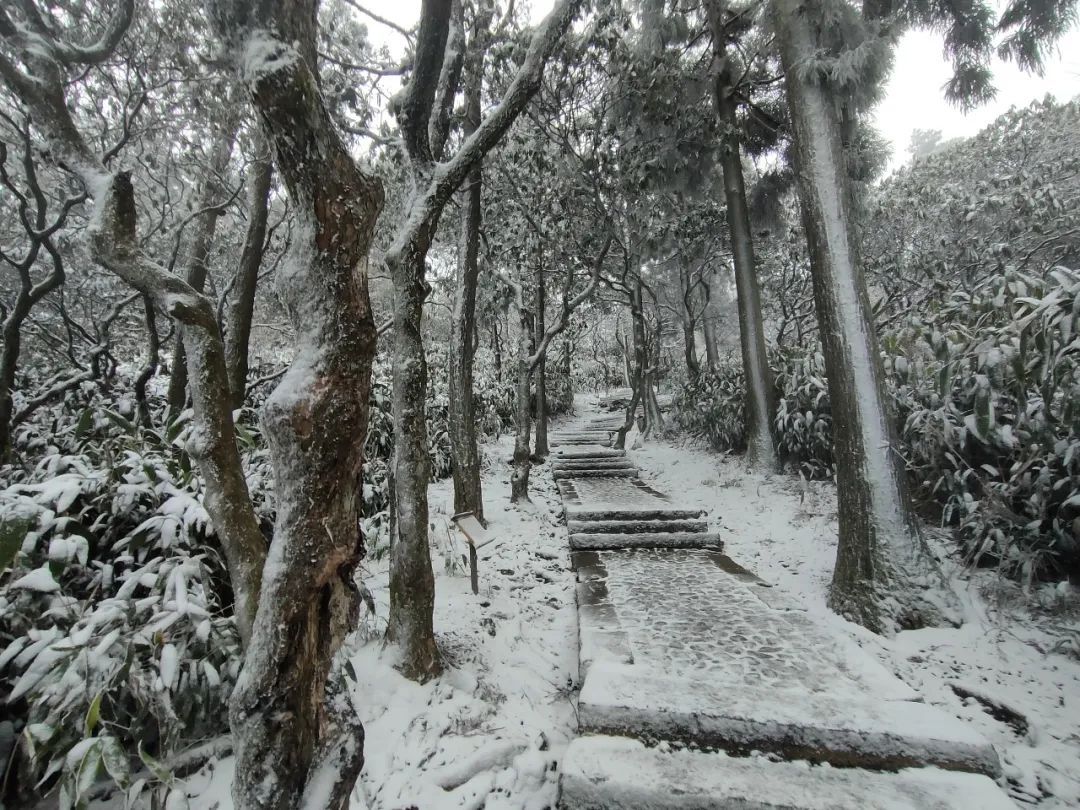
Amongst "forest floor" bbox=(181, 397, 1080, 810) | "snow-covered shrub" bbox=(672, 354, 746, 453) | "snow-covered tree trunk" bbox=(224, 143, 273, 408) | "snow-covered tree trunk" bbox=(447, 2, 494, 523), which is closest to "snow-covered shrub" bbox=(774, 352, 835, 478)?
"snow-covered shrub" bbox=(672, 354, 746, 453)

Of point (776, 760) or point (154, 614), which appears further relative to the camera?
point (776, 760)

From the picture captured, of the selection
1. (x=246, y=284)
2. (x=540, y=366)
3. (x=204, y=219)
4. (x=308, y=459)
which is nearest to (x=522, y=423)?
(x=540, y=366)

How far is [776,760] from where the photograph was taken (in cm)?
213

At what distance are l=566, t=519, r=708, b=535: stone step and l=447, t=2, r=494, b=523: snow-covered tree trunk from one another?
3.61 ft

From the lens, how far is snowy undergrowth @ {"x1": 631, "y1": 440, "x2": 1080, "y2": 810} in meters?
2.16

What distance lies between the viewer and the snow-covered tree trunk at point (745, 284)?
6.92 m

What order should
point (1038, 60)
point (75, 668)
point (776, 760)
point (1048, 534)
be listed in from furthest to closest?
point (1038, 60) → point (1048, 534) → point (776, 760) → point (75, 668)

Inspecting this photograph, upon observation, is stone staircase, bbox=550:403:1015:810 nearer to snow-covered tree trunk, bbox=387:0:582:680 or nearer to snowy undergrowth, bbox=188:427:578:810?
snowy undergrowth, bbox=188:427:578:810

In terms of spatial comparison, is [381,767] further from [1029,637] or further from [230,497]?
[1029,637]

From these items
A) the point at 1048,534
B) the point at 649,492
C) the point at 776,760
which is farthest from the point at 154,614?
the point at 649,492

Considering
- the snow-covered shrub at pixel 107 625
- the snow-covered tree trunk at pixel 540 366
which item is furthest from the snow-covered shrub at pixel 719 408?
the snow-covered shrub at pixel 107 625

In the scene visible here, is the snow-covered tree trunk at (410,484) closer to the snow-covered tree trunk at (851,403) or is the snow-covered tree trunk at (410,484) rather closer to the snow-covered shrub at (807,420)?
the snow-covered tree trunk at (851,403)

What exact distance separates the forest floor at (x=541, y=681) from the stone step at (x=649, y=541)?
1.30 feet

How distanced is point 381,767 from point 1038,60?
8.40 m
